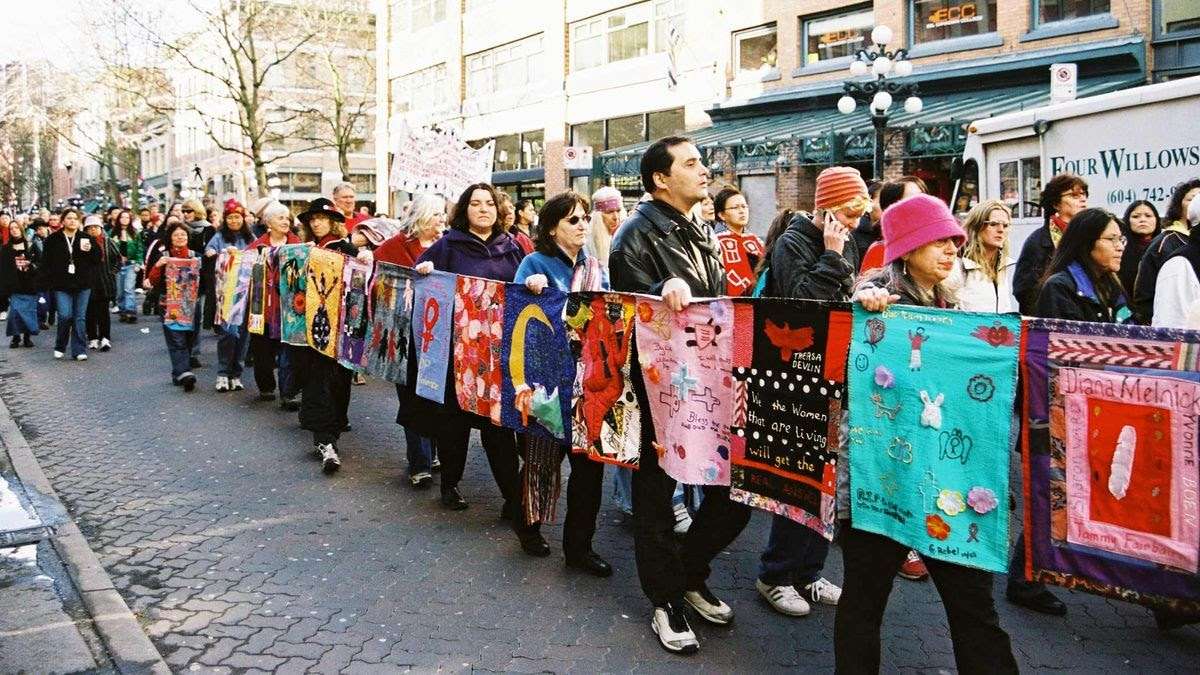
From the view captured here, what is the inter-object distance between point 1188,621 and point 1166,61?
627 inches

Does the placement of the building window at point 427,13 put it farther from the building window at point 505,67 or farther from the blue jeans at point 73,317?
the blue jeans at point 73,317

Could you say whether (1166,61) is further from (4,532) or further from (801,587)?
(4,532)

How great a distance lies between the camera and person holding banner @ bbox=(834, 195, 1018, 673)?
135 inches

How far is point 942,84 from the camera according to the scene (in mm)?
20766

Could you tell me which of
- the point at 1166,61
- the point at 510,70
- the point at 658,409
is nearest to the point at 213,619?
the point at 658,409

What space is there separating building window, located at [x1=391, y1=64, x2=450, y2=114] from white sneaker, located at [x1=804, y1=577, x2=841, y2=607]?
38033mm

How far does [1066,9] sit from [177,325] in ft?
54.8

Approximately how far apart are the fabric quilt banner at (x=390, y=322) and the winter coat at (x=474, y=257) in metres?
0.42

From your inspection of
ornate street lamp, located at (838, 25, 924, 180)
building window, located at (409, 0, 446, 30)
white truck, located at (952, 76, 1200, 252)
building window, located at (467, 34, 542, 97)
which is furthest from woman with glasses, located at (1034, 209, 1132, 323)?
building window, located at (409, 0, 446, 30)

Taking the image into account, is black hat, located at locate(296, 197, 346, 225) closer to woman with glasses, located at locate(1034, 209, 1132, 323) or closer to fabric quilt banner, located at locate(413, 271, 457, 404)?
fabric quilt banner, located at locate(413, 271, 457, 404)

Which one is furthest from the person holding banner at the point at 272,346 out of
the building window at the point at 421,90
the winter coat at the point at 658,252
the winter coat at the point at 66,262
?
the building window at the point at 421,90

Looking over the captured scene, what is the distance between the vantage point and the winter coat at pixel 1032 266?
7.88m

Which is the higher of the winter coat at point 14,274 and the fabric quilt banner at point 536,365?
the winter coat at point 14,274

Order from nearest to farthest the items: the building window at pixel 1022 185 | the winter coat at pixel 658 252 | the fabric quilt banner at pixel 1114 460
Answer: the fabric quilt banner at pixel 1114 460 < the winter coat at pixel 658 252 < the building window at pixel 1022 185
